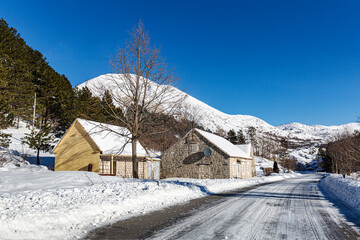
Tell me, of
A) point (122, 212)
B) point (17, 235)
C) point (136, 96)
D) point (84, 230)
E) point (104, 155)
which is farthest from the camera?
point (104, 155)

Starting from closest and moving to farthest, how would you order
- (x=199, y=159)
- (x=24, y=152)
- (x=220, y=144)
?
(x=199, y=159), (x=220, y=144), (x=24, y=152)

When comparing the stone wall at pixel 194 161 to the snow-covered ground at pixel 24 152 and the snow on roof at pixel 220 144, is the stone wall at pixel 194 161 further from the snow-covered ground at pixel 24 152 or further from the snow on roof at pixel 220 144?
the snow-covered ground at pixel 24 152

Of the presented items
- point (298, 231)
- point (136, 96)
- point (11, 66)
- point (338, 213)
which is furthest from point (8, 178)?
point (11, 66)

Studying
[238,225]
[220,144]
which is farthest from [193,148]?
[238,225]

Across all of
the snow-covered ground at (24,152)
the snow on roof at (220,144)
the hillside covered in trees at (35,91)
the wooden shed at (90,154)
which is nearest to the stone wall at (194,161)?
the snow on roof at (220,144)

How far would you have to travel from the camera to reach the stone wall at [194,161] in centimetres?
2677

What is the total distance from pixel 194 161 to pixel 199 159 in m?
0.67

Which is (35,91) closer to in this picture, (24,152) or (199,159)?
(24,152)

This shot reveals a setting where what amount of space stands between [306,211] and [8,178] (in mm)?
15521

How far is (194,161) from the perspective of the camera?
2789 centimetres

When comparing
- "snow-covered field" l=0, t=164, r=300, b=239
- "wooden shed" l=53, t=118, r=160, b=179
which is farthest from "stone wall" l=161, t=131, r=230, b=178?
"snow-covered field" l=0, t=164, r=300, b=239

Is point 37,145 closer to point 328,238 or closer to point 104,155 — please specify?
point 104,155

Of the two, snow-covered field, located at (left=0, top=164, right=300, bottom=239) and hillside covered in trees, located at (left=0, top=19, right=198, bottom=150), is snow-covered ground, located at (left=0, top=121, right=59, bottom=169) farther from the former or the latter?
snow-covered field, located at (left=0, top=164, right=300, bottom=239)

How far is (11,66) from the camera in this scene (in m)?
32.3
